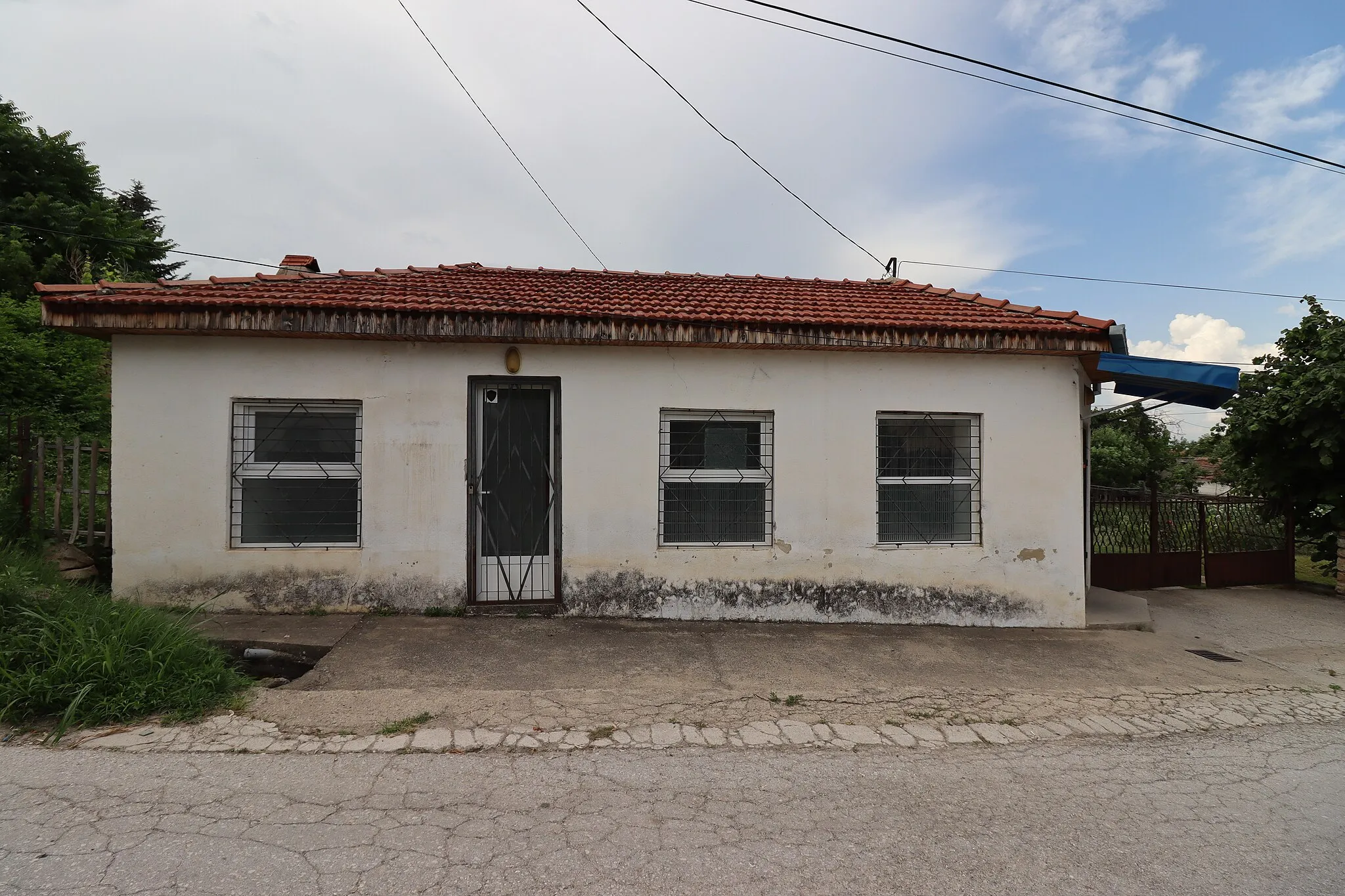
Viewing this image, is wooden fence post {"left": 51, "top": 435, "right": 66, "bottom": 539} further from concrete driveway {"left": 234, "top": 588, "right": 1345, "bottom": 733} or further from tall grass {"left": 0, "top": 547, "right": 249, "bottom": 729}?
concrete driveway {"left": 234, "top": 588, "right": 1345, "bottom": 733}

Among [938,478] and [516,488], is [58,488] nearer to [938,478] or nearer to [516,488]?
[516,488]

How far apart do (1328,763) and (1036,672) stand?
5.42 ft

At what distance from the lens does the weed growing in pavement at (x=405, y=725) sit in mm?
3592

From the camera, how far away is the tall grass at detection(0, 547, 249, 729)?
3.54m

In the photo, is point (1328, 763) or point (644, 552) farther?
point (644, 552)

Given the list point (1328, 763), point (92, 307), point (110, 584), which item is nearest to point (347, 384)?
point (92, 307)

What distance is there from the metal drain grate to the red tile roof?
3121 mm

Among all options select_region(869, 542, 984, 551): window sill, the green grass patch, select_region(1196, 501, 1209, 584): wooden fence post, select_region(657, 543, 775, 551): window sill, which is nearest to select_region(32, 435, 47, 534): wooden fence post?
select_region(657, 543, 775, 551): window sill

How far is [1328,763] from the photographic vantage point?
3756 mm

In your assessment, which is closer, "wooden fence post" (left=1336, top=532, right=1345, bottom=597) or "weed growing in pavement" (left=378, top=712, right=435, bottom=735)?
"weed growing in pavement" (left=378, top=712, right=435, bottom=735)

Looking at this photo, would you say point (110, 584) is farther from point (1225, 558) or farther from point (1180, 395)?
point (1225, 558)

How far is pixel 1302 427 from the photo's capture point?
8.73 meters

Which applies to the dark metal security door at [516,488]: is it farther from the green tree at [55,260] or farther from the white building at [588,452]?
the green tree at [55,260]

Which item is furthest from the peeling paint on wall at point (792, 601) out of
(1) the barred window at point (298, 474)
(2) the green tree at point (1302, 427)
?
(2) the green tree at point (1302, 427)
